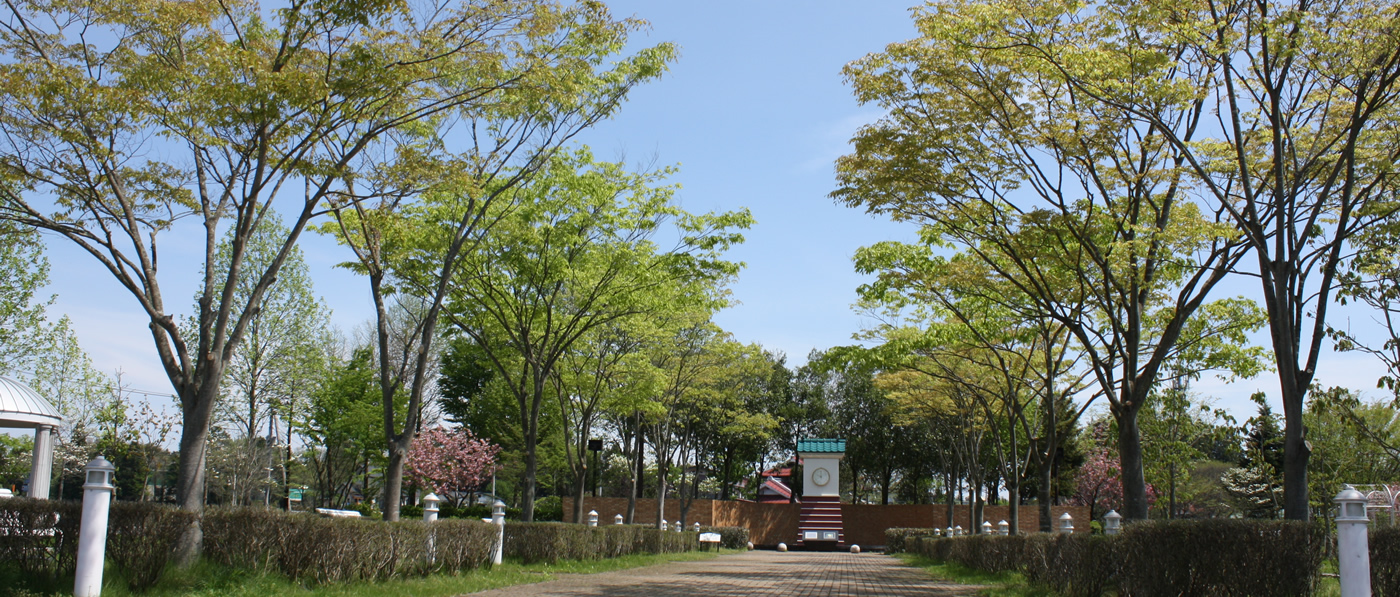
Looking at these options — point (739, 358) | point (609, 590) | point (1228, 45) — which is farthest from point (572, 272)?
point (739, 358)

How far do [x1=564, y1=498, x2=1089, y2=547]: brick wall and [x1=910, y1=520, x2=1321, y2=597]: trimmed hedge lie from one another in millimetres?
27705

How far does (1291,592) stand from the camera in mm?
5871

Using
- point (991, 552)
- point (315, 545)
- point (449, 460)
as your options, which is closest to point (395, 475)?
point (315, 545)

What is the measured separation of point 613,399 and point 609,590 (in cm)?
1110

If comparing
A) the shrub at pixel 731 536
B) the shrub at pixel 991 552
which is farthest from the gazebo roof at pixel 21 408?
the shrub at pixel 731 536

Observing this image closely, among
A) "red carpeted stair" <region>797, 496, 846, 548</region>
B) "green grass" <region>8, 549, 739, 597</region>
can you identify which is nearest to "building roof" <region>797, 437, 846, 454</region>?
"red carpeted stair" <region>797, 496, 846, 548</region>

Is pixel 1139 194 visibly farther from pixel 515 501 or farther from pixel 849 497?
pixel 849 497

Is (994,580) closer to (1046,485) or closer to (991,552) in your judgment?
(991,552)

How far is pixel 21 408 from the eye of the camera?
16.5 m

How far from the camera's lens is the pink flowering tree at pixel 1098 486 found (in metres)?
37.9

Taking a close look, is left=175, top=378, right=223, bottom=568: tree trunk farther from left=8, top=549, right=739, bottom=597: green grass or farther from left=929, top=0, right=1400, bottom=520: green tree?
left=929, top=0, right=1400, bottom=520: green tree

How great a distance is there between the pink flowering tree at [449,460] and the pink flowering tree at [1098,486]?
24.8 metres

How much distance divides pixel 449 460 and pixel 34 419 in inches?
724

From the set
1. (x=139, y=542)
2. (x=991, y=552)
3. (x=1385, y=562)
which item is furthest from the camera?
(x=991, y=552)
